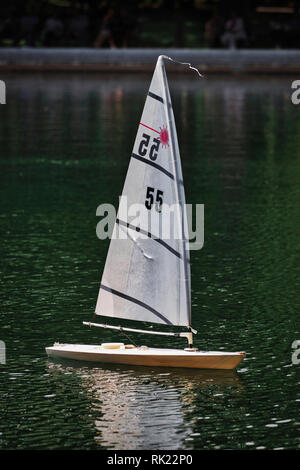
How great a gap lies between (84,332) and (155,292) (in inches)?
90.4

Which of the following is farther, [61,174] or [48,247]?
[61,174]

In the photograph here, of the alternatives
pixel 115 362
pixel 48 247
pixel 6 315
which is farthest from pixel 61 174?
pixel 115 362

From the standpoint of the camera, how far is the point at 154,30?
6406 centimetres

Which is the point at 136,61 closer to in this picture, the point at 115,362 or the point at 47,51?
the point at 47,51

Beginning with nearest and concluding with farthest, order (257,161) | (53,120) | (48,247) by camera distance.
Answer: (48,247) < (257,161) < (53,120)

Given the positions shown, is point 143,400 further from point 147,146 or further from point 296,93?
point 296,93

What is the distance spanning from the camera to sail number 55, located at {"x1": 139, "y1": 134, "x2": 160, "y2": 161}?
15.7 m

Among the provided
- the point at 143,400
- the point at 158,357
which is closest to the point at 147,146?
the point at 158,357

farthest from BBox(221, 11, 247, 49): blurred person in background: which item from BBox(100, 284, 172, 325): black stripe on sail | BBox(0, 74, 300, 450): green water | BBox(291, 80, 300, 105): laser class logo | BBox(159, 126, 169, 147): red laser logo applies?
BBox(159, 126, 169, 147): red laser logo

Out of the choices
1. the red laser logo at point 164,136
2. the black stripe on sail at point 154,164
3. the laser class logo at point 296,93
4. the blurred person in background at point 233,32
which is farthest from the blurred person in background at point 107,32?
the red laser logo at point 164,136

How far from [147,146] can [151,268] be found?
168 cm

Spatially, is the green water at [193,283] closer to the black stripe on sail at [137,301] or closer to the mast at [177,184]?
the black stripe on sail at [137,301]

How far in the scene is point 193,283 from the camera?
71.1ft

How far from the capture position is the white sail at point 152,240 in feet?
51.6
